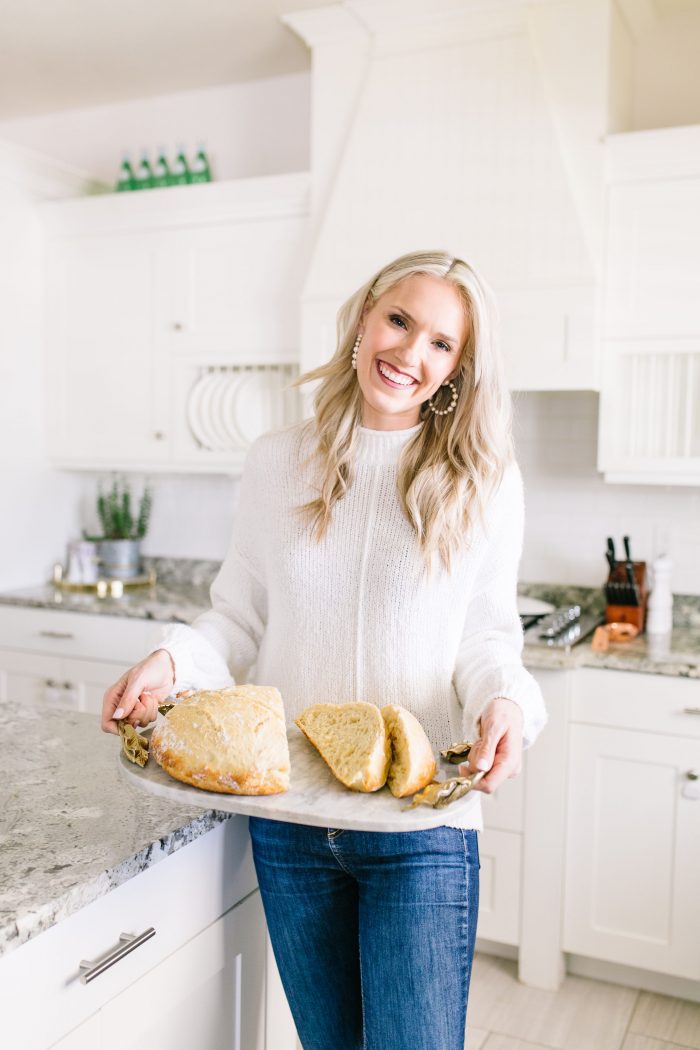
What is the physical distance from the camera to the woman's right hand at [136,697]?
48.8 inches

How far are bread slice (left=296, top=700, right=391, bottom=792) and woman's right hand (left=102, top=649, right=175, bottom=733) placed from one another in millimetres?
194

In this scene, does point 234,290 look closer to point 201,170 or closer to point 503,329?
point 201,170

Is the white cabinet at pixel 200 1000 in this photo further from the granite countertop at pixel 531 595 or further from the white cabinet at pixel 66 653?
the white cabinet at pixel 66 653

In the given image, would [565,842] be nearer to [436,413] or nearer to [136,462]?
[436,413]

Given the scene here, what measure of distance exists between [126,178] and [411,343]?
8.76ft

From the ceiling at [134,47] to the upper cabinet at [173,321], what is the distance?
17.8 inches

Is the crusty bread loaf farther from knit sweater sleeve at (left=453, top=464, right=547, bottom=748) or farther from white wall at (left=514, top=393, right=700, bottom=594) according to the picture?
white wall at (left=514, top=393, right=700, bottom=594)

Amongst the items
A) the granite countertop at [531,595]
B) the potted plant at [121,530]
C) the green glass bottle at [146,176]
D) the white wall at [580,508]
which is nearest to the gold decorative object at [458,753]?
the granite countertop at [531,595]

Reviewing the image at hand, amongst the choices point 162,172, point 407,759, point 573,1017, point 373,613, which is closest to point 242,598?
point 373,613

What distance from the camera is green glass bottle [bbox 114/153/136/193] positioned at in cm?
367

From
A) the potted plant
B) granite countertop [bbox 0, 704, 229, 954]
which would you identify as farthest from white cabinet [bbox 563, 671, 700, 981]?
the potted plant

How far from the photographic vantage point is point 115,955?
107 centimetres

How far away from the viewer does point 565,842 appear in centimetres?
262

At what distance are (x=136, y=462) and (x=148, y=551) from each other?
0.48 m
